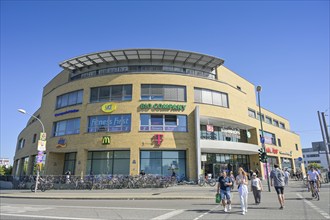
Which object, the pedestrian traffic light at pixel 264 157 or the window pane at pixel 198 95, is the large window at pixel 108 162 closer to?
the window pane at pixel 198 95

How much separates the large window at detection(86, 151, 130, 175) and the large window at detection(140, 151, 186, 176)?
6.45 ft

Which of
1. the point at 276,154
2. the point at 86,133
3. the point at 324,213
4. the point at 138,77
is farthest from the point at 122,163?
the point at 276,154

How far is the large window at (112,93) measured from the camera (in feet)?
92.0

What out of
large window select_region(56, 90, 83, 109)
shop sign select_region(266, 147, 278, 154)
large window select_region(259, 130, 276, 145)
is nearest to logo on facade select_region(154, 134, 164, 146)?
large window select_region(56, 90, 83, 109)

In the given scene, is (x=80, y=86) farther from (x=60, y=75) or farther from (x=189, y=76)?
(x=189, y=76)

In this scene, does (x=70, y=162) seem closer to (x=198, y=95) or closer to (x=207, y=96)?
(x=198, y=95)

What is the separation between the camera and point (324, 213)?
873 cm

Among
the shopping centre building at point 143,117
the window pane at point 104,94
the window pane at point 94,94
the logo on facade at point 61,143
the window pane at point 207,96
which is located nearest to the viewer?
the shopping centre building at point 143,117

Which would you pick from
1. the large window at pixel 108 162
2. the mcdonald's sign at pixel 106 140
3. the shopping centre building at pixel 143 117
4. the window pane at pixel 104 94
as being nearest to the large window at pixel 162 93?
the shopping centre building at pixel 143 117

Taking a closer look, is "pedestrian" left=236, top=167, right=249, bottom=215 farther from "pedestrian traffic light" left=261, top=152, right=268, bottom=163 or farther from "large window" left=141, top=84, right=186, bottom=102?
"large window" left=141, top=84, right=186, bottom=102

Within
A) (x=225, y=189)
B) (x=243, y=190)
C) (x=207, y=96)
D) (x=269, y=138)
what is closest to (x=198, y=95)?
(x=207, y=96)

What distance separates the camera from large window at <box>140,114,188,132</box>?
2656 centimetres

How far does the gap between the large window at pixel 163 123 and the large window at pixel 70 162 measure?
10412 mm

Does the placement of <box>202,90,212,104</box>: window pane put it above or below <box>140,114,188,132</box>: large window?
above
